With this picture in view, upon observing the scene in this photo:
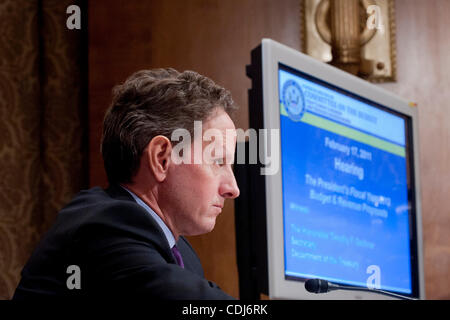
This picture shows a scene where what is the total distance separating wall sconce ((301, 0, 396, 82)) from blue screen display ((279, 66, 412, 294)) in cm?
70

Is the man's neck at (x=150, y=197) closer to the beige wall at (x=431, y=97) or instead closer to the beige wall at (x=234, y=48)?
the beige wall at (x=234, y=48)

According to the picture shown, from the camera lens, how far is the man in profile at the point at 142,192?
1008mm

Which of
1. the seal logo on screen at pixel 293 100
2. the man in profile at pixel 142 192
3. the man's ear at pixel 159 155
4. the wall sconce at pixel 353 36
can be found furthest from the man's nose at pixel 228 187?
the wall sconce at pixel 353 36

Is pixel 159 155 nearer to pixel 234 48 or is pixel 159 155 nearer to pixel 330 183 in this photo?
pixel 330 183

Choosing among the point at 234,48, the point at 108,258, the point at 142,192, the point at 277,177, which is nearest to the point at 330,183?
the point at 277,177

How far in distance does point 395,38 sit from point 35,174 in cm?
146

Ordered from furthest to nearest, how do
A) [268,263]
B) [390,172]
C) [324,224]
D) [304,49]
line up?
[304,49] < [390,172] < [324,224] < [268,263]

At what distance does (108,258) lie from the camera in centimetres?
98

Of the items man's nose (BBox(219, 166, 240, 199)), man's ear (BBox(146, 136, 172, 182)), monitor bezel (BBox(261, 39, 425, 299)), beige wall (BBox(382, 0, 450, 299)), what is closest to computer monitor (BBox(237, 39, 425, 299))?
monitor bezel (BBox(261, 39, 425, 299))

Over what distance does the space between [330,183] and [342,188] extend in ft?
0.18

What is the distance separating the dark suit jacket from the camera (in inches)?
36.9

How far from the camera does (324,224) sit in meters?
1.56
